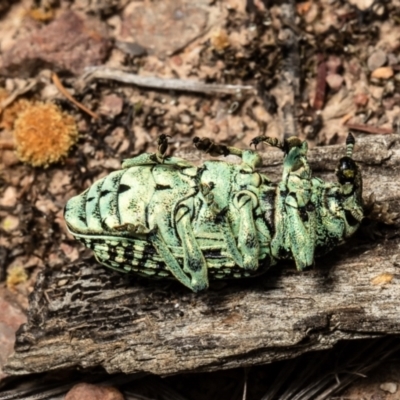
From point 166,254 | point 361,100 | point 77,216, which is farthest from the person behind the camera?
point 361,100

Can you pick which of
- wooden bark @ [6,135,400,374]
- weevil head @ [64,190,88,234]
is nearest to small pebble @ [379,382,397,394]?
wooden bark @ [6,135,400,374]

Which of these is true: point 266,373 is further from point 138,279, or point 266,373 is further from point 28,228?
point 28,228

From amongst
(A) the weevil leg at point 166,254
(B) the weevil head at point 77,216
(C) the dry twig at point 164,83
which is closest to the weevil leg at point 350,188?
(A) the weevil leg at point 166,254

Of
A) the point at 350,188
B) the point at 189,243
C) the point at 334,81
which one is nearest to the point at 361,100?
the point at 334,81

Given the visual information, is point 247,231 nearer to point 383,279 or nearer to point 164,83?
point 383,279

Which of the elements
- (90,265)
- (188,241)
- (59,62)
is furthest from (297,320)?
(59,62)

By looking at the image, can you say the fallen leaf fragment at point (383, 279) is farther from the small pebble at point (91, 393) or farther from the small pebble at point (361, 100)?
the small pebble at point (361, 100)

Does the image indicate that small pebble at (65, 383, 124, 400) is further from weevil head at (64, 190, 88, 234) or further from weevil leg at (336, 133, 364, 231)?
weevil leg at (336, 133, 364, 231)
